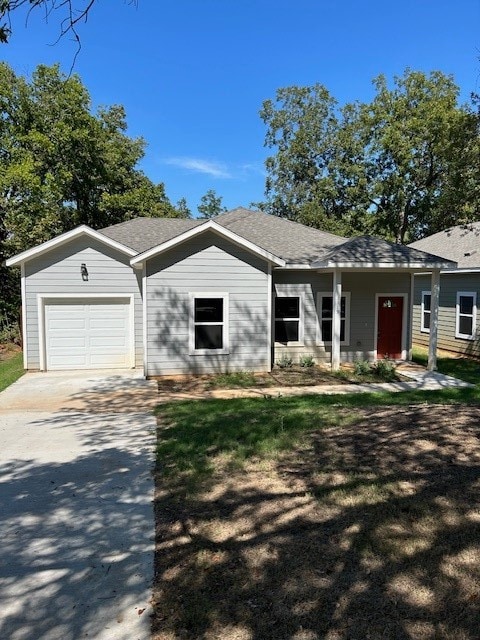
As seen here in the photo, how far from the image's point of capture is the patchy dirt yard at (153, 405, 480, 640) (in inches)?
111

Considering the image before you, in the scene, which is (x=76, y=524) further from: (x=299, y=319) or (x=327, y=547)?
(x=299, y=319)

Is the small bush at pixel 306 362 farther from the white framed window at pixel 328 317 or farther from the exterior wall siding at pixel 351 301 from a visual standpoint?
the white framed window at pixel 328 317

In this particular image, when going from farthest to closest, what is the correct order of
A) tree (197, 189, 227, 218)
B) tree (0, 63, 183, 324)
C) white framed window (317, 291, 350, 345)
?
tree (197, 189, 227, 218) → tree (0, 63, 183, 324) → white framed window (317, 291, 350, 345)

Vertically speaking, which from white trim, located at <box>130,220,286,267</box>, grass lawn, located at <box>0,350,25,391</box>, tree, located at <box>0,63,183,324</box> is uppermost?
tree, located at <box>0,63,183,324</box>

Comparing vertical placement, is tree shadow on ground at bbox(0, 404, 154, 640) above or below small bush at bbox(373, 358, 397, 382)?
below

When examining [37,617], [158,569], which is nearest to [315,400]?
[158,569]

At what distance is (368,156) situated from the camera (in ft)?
94.3

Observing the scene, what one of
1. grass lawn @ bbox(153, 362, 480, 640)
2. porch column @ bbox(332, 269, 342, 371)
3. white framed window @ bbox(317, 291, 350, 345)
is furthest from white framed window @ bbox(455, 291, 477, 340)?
grass lawn @ bbox(153, 362, 480, 640)

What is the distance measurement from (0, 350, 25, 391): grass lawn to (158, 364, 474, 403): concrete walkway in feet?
14.2

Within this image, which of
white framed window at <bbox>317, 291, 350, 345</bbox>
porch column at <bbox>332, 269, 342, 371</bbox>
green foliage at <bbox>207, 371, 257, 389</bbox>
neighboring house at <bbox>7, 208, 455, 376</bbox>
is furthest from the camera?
white framed window at <bbox>317, 291, 350, 345</bbox>

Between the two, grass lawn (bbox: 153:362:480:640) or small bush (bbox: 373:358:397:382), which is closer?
grass lawn (bbox: 153:362:480:640)

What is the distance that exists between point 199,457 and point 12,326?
15.3 m

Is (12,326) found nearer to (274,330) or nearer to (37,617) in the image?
(274,330)

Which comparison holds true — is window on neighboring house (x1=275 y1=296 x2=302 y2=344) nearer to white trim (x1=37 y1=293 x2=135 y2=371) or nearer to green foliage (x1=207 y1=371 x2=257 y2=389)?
green foliage (x1=207 y1=371 x2=257 y2=389)
